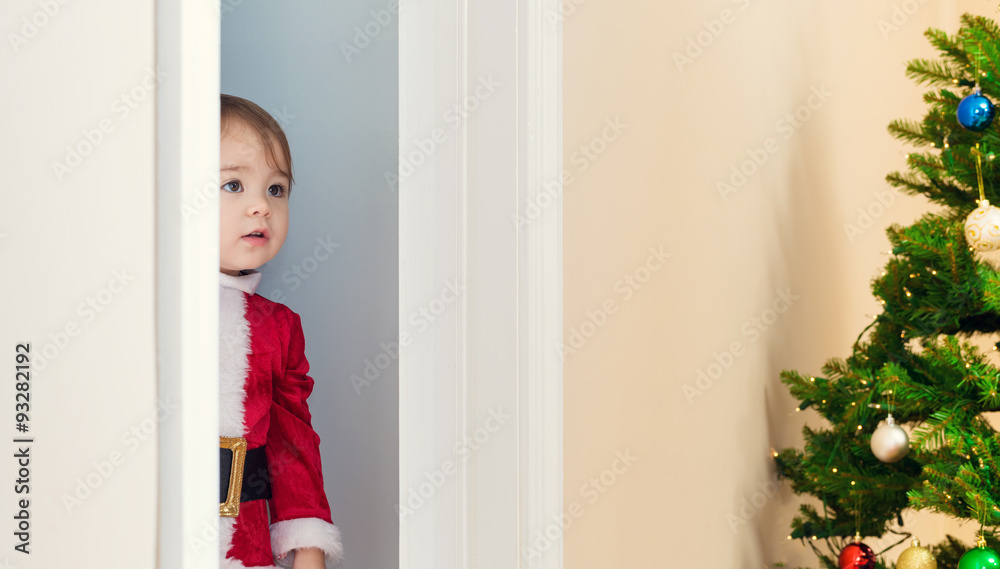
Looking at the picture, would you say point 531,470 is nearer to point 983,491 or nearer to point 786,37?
point 983,491

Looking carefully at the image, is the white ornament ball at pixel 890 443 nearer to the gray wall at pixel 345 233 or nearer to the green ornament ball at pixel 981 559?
the green ornament ball at pixel 981 559

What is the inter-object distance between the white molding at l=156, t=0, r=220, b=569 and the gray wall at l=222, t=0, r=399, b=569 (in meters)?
0.25

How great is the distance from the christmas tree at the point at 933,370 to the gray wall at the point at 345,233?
717 mm

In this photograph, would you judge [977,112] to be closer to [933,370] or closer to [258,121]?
[933,370]

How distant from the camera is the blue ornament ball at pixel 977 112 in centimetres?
106

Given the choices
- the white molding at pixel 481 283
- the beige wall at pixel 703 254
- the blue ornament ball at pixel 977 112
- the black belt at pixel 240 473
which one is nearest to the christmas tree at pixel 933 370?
the blue ornament ball at pixel 977 112

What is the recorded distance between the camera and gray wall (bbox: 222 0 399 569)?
0.73 meters

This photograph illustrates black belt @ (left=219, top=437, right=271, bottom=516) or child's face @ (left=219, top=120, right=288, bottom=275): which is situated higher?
child's face @ (left=219, top=120, right=288, bottom=275)

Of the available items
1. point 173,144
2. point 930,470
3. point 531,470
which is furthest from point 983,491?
point 173,144

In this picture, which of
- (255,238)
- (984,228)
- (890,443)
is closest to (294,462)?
(255,238)

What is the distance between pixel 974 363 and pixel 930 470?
6.4 inches

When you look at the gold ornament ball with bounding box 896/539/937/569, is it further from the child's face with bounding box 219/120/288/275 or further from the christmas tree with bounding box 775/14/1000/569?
the child's face with bounding box 219/120/288/275

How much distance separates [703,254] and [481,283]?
0.45 metres

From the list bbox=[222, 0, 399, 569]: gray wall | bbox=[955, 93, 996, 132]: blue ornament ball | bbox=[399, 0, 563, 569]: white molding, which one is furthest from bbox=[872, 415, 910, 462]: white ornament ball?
bbox=[222, 0, 399, 569]: gray wall
